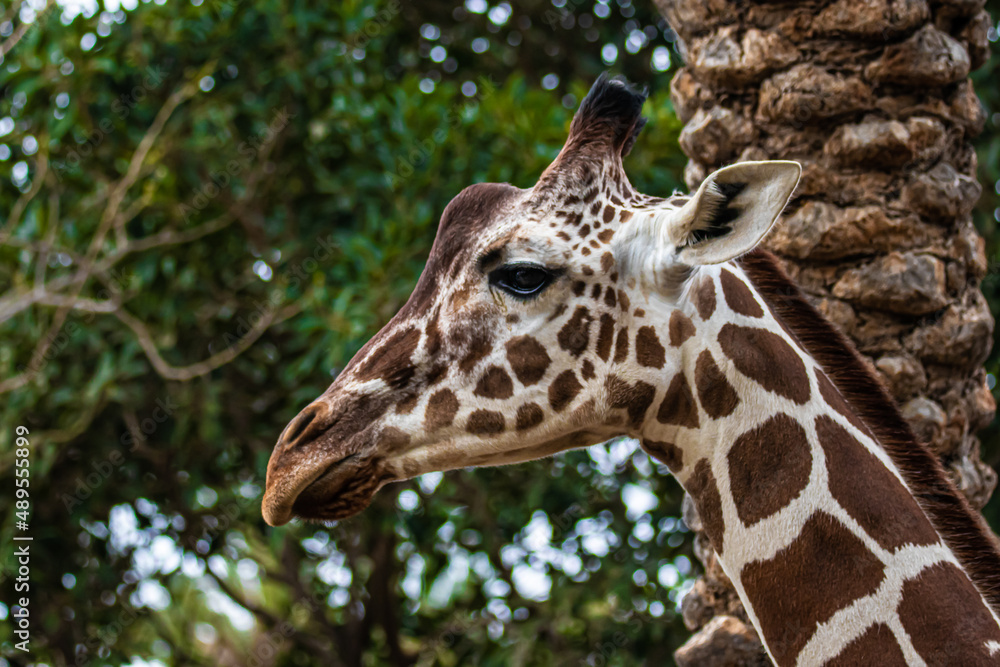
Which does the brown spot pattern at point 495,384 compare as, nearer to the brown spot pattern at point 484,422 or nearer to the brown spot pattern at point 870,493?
the brown spot pattern at point 484,422

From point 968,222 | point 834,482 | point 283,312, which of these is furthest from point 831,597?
point 283,312

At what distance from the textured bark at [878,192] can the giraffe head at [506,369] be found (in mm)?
700

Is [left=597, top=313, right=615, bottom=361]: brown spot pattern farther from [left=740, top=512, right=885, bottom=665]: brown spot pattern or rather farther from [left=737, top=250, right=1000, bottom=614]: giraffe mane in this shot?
[left=740, top=512, right=885, bottom=665]: brown spot pattern

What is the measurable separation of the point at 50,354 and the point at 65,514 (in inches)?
41.4

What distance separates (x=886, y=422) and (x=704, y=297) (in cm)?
49

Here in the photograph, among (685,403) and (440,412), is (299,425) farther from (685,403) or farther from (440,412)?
(685,403)

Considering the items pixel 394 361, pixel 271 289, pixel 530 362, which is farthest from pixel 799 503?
pixel 271 289

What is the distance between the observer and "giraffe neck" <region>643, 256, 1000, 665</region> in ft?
6.32

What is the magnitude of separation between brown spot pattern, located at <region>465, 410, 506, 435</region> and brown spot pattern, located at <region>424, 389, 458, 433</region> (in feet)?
0.14

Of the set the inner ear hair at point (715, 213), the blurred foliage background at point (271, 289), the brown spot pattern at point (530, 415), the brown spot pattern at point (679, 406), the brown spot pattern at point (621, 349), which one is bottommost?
the blurred foliage background at point (271, 289)

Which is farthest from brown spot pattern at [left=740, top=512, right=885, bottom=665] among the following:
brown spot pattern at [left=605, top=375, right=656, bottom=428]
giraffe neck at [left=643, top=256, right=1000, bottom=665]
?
brown spot pattern at [left=605, top=375, right=656, bottom=428]

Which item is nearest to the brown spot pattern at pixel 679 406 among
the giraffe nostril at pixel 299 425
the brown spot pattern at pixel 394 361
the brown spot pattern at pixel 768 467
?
the brown spot pattern at pixel 768 467

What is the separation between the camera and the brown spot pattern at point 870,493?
1.99m

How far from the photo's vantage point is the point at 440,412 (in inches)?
85.7
